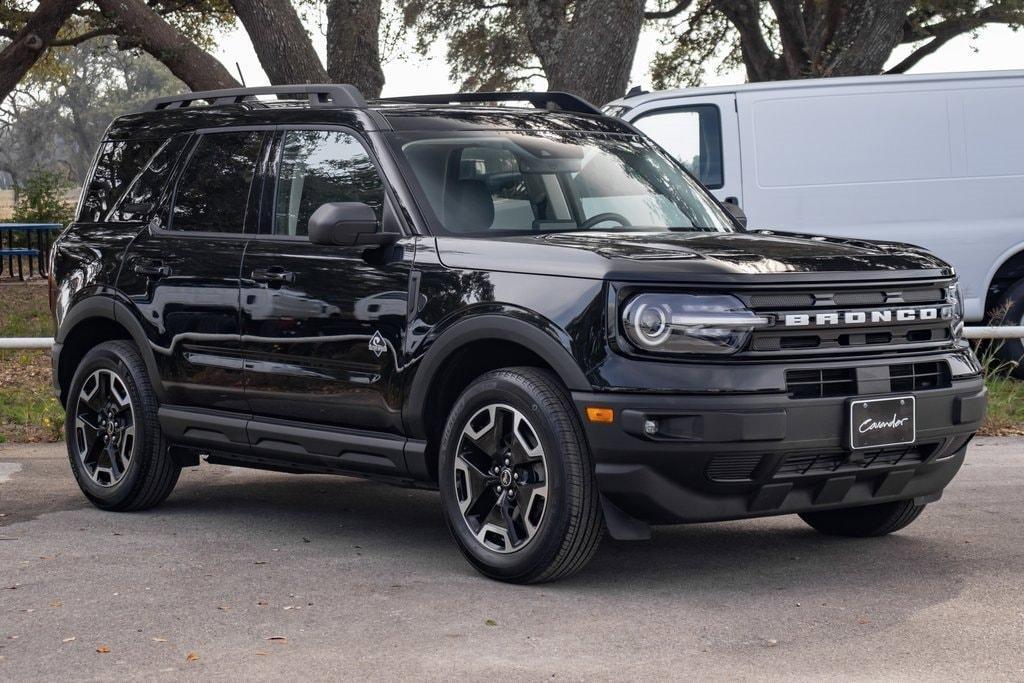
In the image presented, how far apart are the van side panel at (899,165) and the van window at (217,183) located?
5.53 m

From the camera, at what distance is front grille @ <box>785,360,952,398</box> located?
5660 mm

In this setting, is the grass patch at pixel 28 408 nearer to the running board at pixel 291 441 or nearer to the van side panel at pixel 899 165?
the running board at pixel 291 441

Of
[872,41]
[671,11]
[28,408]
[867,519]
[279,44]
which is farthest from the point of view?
[671,11]

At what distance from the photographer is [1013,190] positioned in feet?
40.4

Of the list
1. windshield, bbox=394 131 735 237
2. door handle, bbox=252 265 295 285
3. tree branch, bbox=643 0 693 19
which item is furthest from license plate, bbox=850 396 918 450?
tree branch, bbox=643 0 693 19

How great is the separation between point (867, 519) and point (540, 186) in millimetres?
2025

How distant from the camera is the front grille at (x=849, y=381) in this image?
5.66 meters

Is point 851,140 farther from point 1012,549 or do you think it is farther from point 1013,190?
point 1012,549

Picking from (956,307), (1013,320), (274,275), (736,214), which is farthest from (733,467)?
(1013,320)

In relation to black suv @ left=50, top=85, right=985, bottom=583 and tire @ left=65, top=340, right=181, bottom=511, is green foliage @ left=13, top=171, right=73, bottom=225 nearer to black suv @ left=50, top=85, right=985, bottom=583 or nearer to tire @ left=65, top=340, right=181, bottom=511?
tire @ left=65, top=340, right=181, bottom=511

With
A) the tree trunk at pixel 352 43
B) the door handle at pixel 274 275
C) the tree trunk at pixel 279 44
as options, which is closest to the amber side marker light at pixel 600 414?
the door handle at pixel 274 275

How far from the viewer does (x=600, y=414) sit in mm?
5645

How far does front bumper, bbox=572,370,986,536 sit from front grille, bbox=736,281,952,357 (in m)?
0.20

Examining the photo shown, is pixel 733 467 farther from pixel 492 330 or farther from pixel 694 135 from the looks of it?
pixel 694 135
